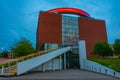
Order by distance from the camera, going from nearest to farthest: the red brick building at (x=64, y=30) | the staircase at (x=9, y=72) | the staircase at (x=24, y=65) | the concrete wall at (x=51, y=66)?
the staircase at (x=9, y=72) → the staircase at (x=24, y=65) → the concrete wall at (x=51, y=66) → the red brick building at (x=64, y=30)

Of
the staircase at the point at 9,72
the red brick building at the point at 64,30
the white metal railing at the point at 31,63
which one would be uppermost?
the red brick building at the point at 64,30

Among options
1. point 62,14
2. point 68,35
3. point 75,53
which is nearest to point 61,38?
point 68,35

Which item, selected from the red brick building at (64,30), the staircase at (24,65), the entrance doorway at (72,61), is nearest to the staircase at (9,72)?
the staircase at (24,65)

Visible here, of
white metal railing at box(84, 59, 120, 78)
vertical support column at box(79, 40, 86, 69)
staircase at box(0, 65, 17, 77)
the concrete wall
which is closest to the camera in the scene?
staircase at box(0, 65, 17, 77)

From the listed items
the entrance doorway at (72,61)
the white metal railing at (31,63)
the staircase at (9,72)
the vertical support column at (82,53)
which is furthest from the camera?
the entrance doorway at (72,61)

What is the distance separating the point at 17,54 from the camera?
41625mm

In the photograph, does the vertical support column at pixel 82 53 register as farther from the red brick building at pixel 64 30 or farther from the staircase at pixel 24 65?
the red brick building at pixel 64 30

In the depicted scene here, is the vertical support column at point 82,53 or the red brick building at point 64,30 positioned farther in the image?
the red brick building at point 64,30

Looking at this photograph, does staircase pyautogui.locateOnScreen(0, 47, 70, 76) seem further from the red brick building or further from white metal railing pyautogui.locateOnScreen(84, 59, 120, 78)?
the red brick building

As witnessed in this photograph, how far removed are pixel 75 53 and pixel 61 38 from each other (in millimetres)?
15830

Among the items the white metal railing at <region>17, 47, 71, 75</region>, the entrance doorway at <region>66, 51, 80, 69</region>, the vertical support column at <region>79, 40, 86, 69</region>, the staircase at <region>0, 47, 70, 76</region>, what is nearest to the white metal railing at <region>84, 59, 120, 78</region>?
the vertical support column at <region>79, 40, 86, 69</region>

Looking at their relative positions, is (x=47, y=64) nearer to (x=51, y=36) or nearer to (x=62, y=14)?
(x=51, y=36)

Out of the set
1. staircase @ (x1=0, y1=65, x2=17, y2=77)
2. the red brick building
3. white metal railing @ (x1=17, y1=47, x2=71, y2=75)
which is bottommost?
staircase @ (x1=0, y1=65, x2=17, y2=77)

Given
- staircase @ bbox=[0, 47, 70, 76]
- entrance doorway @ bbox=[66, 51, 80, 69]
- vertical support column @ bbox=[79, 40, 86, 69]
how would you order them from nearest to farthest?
staircase @ bbox=[0, 47, 70, 76], vertical support column @ bbox=[79, 40, 86, 69], entrance doorway @ bbox=[66, 51, 80, 69]
